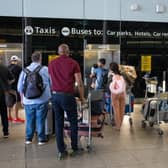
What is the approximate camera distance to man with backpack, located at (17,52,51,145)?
742 centimetres

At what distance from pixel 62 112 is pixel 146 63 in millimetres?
8475

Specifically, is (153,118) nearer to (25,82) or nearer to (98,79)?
(98,79)

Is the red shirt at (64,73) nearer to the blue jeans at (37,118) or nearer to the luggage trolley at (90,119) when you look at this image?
the luggage trolley at (90,119)

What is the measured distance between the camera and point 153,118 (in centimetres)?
888

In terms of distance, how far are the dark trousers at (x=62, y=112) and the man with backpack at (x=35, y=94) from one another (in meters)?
0.92

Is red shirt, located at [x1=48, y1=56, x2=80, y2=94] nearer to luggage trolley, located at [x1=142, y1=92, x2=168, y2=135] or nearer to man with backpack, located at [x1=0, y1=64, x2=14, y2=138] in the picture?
man with backpack, located at [x1=0, y1=64, x2=14, y2=138]

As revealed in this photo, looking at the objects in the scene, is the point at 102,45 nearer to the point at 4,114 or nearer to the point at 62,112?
the point at 4,114

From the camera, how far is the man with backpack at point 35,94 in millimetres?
7418

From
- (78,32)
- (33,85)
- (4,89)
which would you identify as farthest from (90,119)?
(78,32)

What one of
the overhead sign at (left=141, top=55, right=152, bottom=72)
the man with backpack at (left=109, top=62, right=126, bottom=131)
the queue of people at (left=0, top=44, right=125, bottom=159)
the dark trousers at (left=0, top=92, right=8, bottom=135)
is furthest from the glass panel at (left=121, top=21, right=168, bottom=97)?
the dark trousers at (left=0, top=92, right=8, bottom=135)

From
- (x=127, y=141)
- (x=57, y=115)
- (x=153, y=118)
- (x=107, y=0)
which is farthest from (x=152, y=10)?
(x=57, y=115)

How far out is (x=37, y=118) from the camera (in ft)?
25.0

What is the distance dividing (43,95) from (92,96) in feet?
3.09

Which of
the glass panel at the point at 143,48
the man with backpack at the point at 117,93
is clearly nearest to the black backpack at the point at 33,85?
the man with backpack at the point at 117,93
